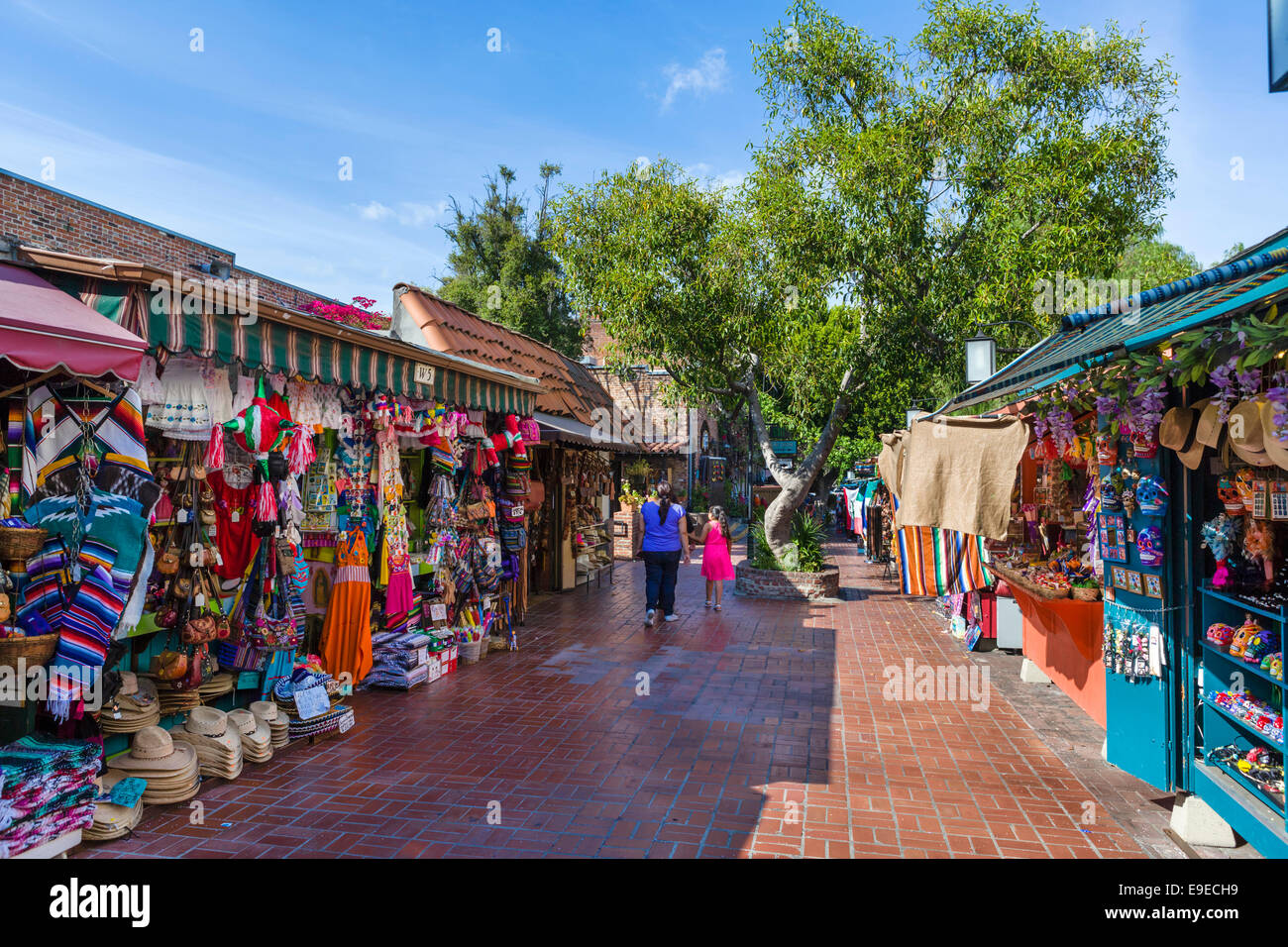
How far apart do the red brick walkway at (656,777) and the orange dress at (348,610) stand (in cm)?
38

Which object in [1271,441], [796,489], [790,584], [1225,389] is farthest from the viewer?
[796,489]

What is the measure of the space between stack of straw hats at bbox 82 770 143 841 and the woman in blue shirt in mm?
6511

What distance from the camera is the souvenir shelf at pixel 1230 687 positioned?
3771 millimetres

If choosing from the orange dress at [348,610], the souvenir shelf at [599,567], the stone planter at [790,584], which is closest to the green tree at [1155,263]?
the stone planter at [790,584]

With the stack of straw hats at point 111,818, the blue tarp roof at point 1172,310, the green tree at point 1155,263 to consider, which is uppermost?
the green tree at point 1155,263

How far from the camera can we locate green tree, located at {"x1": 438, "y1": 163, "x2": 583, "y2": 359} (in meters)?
27.4

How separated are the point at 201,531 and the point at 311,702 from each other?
57.4 inches

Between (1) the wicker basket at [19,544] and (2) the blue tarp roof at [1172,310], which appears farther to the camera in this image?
(1) the wicker basket at [19,544]

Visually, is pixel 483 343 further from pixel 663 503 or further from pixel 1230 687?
pixel 1230 687

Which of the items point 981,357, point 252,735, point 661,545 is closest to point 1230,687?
point 981,357

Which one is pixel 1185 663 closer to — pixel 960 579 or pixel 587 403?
pixel 960 579

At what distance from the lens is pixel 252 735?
16.5 ft

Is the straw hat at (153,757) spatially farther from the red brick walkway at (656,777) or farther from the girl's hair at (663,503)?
the girl's hair at (663,503)
